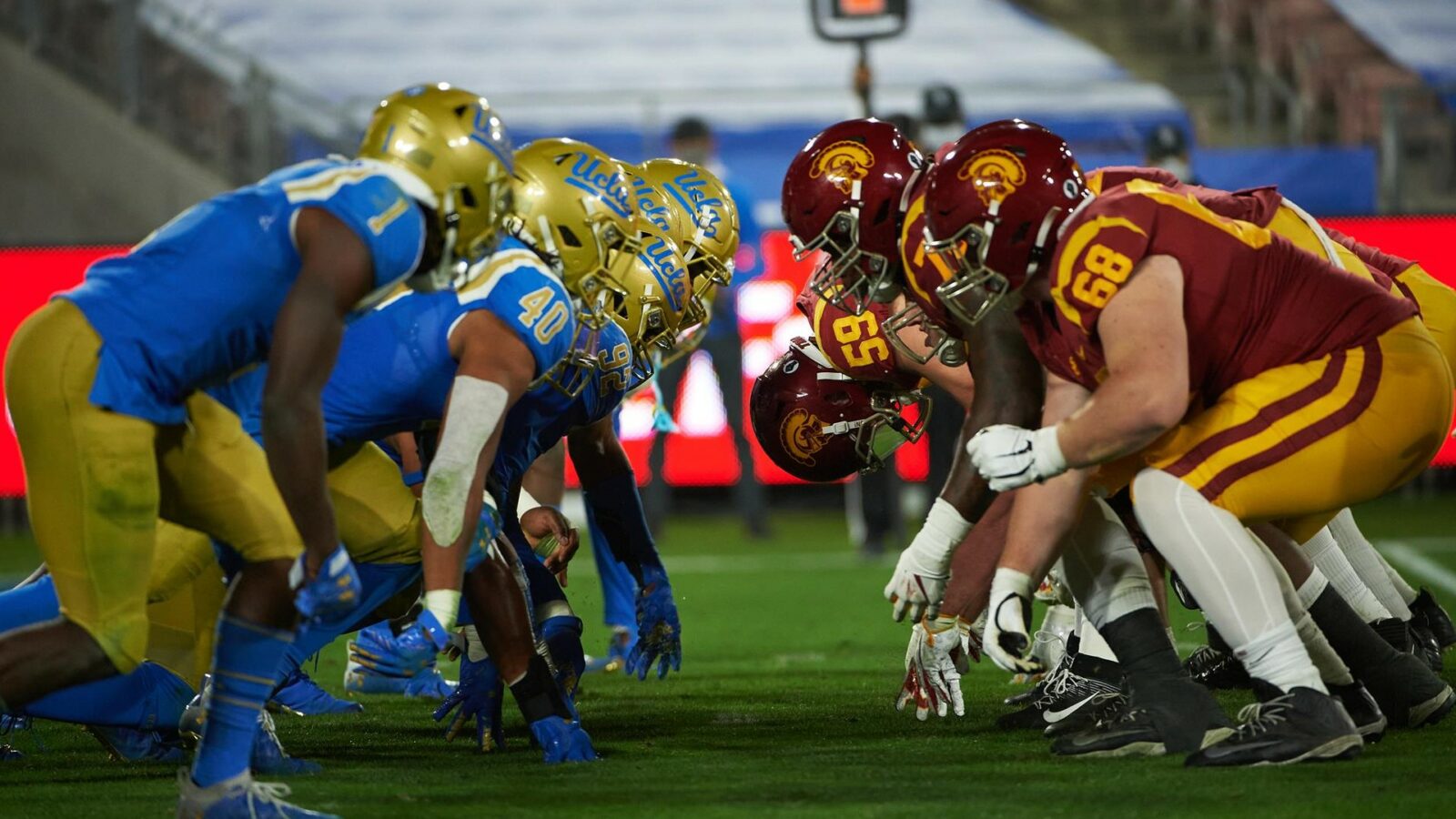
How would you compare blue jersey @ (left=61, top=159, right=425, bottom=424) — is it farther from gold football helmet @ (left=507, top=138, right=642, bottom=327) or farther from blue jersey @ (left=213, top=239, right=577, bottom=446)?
gold football helmet @ (left=507, top=138, right=642, bottom=327)

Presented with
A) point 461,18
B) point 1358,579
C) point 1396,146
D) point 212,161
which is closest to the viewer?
point 1358,579

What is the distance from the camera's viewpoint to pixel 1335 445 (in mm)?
3857

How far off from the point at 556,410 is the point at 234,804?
1.63 m

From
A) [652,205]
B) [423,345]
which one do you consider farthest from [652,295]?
[423,345]

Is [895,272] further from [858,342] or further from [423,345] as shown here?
[423,345]

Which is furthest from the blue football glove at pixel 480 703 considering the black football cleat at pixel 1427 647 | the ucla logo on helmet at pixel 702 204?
the black football cleat at pixel 1427 647

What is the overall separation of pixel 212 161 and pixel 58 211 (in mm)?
1182

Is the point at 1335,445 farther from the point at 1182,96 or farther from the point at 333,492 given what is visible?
the point at 1182,96

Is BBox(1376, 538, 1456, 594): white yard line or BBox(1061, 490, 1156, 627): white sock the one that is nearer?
BBox(1061, 490, 1156, 627): white sock

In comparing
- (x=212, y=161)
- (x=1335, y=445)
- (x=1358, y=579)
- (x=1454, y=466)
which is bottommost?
(x=1454, y=466)

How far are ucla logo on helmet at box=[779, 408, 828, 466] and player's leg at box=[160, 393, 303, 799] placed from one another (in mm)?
1901

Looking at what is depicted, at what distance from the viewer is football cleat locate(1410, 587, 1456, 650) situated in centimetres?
538

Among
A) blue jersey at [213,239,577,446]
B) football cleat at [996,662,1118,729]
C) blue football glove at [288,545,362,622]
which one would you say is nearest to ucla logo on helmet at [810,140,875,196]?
A: blue jersey at [213,239,577,446]

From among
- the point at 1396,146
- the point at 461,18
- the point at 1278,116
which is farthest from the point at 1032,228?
the point at 461,18
